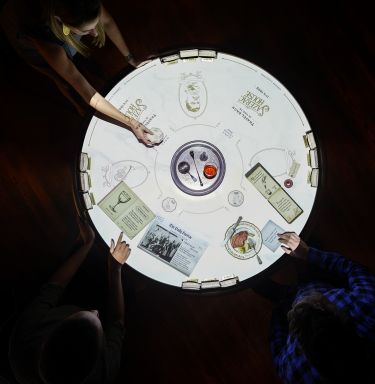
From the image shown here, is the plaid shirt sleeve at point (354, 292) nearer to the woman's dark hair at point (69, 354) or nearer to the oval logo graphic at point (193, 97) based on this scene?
the oval logo graphic at point (193, 97)

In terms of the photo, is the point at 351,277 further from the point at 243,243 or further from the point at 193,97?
the point at 193,97

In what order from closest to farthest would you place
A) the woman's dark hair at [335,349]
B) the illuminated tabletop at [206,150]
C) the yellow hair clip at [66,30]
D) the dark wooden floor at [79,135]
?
the woman's dark hair at [335,349], the yellow hair clip at [66,30], the illuminated tabletop at [206,150], the dark wooden floor at [79,135]

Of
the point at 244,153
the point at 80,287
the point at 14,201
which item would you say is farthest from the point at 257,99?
the point at 14,201

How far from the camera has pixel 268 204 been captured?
1.90 meters

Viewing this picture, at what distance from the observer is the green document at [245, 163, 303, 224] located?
1893mm

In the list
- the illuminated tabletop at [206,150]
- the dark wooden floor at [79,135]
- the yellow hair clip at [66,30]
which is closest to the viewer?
the yellow hair clip at [66,30]

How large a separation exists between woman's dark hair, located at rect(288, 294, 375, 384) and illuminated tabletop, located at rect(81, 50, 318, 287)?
0.42 m

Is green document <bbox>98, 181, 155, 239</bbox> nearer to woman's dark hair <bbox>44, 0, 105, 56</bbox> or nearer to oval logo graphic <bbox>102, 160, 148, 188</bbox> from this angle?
oval logo graphic <bbox>102, 160, 148, 188</bbox>

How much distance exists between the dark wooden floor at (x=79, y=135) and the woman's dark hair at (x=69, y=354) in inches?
22.7

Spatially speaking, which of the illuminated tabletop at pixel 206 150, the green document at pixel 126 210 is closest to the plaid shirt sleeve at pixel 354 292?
the illuminated tabletop at pixel 206 150

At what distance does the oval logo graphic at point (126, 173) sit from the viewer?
190 cm

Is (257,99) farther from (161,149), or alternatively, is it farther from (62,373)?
(62,373)

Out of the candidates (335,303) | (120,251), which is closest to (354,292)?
(335,303)

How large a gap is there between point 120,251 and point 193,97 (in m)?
0.85
